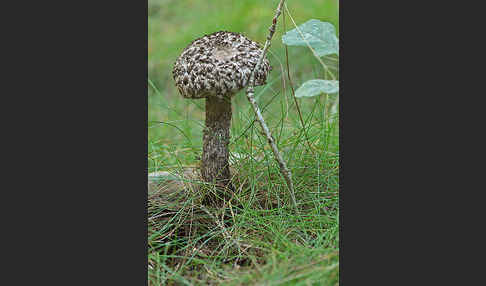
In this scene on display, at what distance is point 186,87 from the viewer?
1979 millimetres

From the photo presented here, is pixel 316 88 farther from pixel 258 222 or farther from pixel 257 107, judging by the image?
pixel 258 222

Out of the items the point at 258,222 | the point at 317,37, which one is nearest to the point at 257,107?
the point at 317,37

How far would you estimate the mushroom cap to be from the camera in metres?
1.91

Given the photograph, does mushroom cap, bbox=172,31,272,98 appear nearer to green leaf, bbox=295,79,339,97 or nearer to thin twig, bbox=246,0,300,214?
thin twig, bbox=246,0,300,214

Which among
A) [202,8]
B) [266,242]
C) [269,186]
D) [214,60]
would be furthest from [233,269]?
[202,8]

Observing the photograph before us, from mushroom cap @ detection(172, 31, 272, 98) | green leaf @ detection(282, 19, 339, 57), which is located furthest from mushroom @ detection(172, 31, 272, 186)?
green leaf @ detection(282, 19, 339, 57)

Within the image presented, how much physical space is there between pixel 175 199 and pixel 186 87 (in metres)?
0.68

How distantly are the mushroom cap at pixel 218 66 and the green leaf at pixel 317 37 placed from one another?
0.21 metres

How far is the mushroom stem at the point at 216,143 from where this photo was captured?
2234 millimetres

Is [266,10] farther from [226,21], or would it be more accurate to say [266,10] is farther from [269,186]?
[269,186]

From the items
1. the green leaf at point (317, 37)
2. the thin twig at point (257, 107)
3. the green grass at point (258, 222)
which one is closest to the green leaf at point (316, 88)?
the green leaf at point (317, 37)

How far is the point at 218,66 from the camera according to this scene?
190cm

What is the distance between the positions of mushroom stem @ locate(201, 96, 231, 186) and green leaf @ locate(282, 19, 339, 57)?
520 millimetres

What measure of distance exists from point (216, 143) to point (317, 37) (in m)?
0.76
